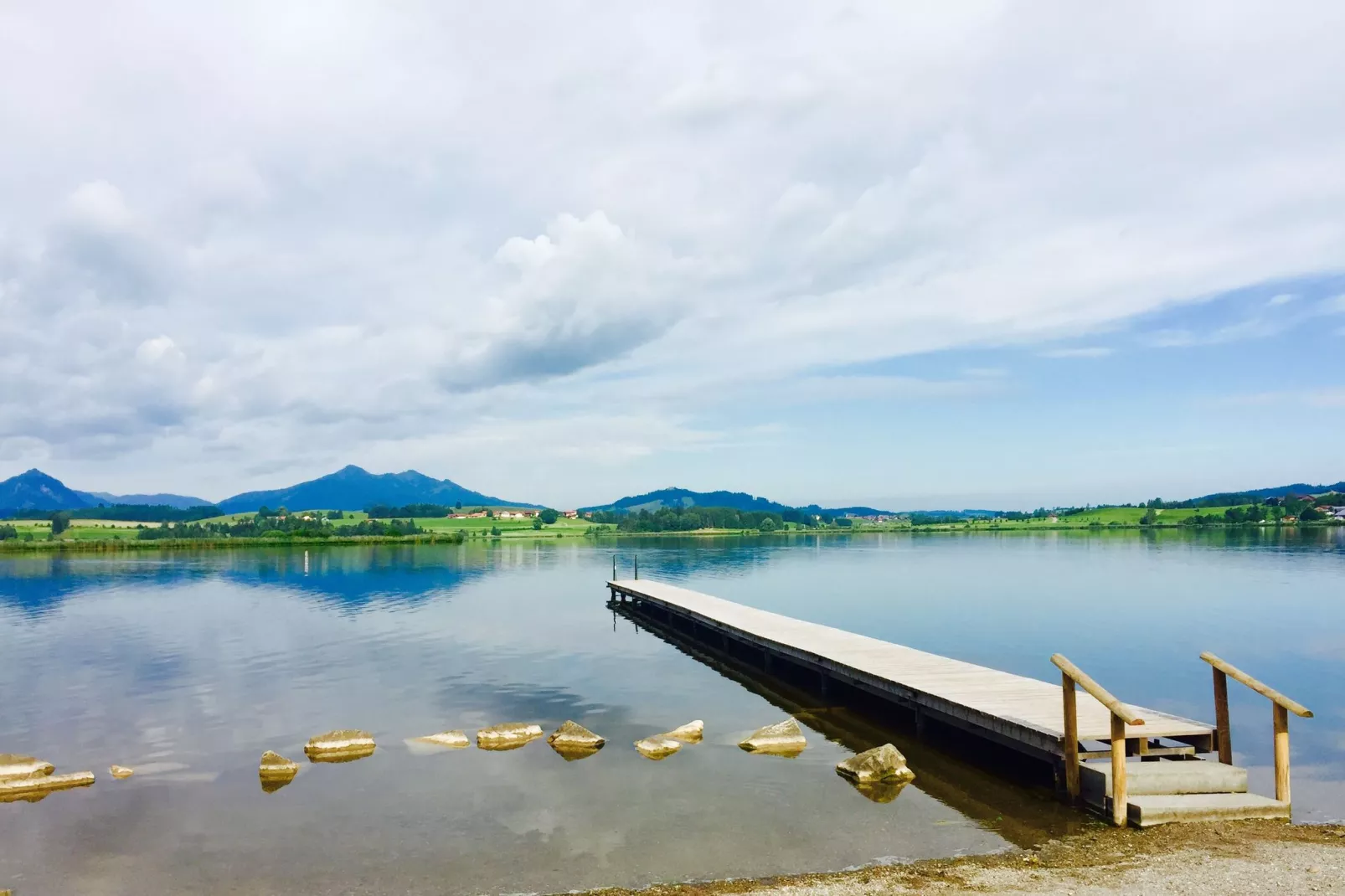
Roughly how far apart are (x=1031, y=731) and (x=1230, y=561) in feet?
269

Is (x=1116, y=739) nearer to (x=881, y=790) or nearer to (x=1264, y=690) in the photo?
(x=1264, y=690)

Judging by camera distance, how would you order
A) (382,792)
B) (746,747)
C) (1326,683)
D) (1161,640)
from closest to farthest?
(382,792), (746,747), (1326,683), (1161,640)

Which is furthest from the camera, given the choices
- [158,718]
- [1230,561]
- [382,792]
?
[1230,561]

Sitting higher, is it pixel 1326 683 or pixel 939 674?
pixel 939 674

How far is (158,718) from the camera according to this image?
24.2m

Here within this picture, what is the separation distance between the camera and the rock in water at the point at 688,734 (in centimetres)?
2105

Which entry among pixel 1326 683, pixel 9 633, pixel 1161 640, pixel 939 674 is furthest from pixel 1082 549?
pixel 9 633

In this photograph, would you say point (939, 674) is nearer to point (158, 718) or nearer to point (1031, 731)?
point (1031, 731)

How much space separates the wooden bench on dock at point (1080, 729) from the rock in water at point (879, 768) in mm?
1696

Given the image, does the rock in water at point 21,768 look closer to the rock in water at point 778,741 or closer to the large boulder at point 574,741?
the large boulder at point 574,741

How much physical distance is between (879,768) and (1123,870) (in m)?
6.18

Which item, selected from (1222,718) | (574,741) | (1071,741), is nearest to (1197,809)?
(1071,741)

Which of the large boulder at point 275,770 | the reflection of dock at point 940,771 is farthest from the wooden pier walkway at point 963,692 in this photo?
the large boulder at point 275,770

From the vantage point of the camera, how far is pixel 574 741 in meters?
20.4
